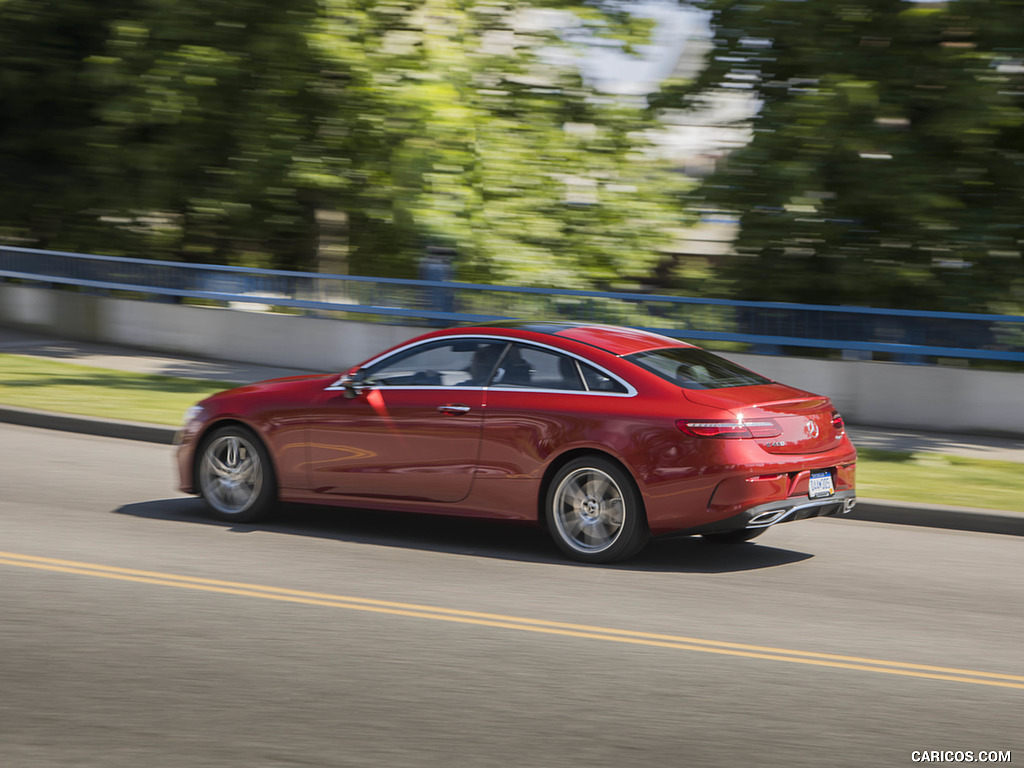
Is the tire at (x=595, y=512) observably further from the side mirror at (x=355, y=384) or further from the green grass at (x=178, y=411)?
the green grass at (x=178, y=411)

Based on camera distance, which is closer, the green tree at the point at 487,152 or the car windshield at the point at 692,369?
the car windshield at the point at 692,369

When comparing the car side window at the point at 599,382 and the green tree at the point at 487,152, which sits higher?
the green tree at the point at 487,152

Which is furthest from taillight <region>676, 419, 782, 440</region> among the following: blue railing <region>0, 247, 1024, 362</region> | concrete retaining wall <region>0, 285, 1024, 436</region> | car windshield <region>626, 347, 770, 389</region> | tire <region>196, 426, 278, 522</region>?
blue railing <region>0, 247, 1024, 362</region>

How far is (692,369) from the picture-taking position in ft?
25.8

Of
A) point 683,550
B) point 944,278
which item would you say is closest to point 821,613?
point 683,550

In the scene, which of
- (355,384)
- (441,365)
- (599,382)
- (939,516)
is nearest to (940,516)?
(939,516)

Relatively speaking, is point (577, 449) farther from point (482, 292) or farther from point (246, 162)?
point (246, 162)

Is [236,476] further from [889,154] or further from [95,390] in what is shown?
[889,154]

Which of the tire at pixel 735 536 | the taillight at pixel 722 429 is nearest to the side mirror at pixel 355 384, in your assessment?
the taillight at pixel 722 429

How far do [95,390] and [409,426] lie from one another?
7561 millimetres

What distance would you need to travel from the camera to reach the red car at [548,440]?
7.29 metres

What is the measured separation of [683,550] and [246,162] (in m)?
12.4

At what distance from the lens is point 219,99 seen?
18750mm

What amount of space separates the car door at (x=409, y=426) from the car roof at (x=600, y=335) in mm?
258
